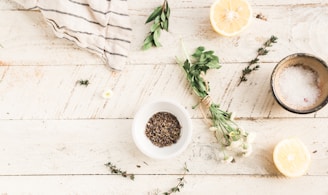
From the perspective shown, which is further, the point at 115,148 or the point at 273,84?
the point at 115,148

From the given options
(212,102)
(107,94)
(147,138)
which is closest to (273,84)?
(212,102)

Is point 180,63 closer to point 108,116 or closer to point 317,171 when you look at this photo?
point 108,116

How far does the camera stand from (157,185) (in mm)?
1695

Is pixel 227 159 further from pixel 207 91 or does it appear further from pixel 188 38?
pixel 188 38

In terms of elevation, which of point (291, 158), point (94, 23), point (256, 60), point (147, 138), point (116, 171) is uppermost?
point (256, 60)

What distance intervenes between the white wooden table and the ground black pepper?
0.22 ft

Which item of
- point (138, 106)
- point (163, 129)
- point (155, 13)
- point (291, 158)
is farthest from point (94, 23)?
point (291, 158)

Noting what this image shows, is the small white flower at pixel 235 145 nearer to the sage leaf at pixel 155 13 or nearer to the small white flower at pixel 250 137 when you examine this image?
the small white flower at pixel 250 137

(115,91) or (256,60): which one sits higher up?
(256,60)

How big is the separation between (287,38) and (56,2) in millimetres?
766

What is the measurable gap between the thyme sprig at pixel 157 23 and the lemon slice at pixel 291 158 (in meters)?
0.52

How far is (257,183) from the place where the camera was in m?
1.68

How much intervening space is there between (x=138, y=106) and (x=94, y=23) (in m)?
0.31

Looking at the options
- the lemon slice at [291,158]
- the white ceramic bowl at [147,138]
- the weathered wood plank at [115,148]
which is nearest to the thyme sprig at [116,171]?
the weathered wood plank at [115,148]
